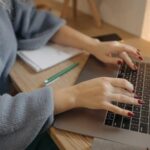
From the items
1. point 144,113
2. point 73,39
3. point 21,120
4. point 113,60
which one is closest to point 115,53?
point 113,60

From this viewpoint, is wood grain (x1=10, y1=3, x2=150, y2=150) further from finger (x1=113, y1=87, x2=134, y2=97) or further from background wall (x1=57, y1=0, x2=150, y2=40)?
finger (x1=113, y1=87, x2=134, y2=97)

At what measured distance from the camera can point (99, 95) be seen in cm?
69

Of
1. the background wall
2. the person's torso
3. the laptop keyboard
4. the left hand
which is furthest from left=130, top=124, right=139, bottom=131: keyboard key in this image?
the background wall

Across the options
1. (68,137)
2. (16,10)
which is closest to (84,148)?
(68,137)

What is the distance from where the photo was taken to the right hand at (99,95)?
0.67m

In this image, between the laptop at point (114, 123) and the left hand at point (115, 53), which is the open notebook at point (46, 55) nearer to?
the left hand at point (115, 53)

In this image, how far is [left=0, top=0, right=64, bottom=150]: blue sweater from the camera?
64cm

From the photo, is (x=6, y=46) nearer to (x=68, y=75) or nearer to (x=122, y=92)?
(x=68, y=75)

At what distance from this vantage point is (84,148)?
61cm

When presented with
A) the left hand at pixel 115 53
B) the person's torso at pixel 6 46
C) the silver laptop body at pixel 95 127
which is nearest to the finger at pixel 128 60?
the left hand at pixel 115 53

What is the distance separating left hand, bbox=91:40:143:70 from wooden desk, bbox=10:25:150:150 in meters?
0.06

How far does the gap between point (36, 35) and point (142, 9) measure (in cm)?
40

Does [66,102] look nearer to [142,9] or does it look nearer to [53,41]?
[53,41]

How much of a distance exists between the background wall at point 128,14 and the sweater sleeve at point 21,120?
22.5 inches
